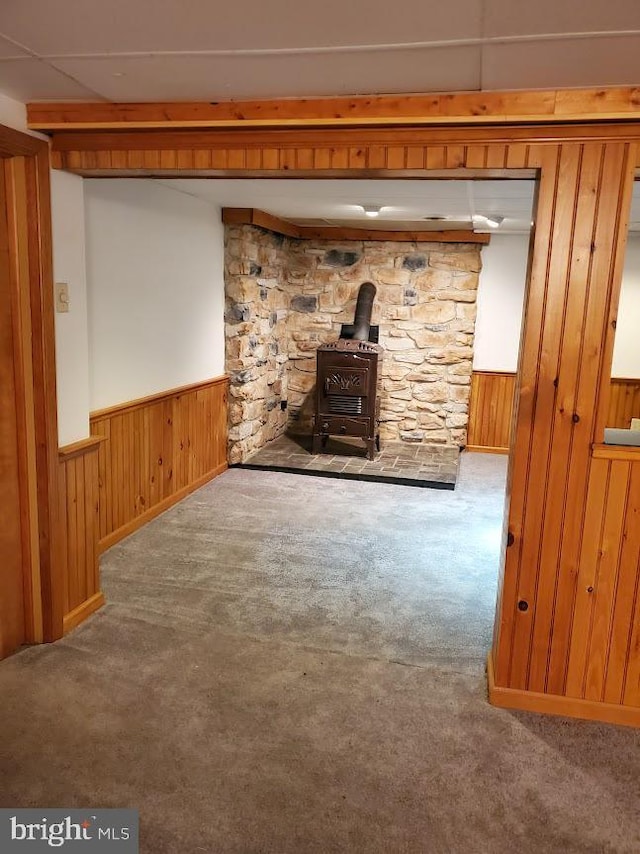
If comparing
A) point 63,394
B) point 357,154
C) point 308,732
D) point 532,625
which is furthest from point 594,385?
point 63,394

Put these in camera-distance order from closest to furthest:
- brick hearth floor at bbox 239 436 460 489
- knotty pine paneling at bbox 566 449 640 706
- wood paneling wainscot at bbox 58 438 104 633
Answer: knotty pine paneling at bbox 566 449 640 706 < wood paneling wainscot at bbox 58 438 104 633 < brick hearth floor at bbox 239 436 460 489

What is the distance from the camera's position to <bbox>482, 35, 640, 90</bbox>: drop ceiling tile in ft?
5.44

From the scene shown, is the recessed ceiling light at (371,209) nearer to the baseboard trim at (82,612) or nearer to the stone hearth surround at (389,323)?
the stone hearth surround at (389,323)

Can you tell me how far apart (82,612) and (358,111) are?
2403mm

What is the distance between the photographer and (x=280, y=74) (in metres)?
1.96

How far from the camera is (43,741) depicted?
217 centimetres

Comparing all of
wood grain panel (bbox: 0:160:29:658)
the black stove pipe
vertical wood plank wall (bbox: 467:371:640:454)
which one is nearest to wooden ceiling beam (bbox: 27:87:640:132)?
wood grain panel (bbox: 0:160:29:658)

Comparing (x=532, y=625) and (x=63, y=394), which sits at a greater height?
(x=63, y=394)

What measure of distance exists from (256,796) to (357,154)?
2122 mm

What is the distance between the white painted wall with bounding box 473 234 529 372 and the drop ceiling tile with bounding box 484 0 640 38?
469 centimetres

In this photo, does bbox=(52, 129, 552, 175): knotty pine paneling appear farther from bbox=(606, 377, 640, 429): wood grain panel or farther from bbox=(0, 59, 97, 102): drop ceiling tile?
bbox=(606, 377, 640, 429): wood grain panel

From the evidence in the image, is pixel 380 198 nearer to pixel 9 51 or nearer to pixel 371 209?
pixel 371 209

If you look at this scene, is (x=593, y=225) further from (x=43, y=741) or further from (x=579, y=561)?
(x=43, y=741)

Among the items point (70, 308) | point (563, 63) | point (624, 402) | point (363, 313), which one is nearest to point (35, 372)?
point (70, 308)
